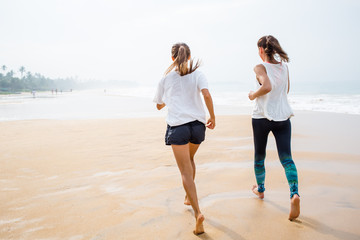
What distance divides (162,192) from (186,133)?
1.37m

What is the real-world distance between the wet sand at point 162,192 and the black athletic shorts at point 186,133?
89 cm

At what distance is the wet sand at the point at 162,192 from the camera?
8.21ft

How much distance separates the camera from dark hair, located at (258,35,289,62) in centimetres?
265

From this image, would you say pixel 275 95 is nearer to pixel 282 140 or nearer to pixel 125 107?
pixel 282 140

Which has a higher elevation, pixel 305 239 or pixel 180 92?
pixel 180 92

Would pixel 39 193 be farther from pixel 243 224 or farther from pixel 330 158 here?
pixel 330 158

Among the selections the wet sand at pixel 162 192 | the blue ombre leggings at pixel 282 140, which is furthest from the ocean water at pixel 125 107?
the blue ombre leggings at pixel 282 140

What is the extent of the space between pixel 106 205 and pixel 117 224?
53cm

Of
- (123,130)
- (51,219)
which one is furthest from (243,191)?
(123,130)

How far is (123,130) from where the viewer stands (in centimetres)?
845

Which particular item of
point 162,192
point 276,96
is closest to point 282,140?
point 276,96

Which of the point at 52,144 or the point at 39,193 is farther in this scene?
the point at 52,144

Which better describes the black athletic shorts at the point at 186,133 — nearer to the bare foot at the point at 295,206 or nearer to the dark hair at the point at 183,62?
the dark hair at the point at 183,62

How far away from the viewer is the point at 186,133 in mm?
2453
